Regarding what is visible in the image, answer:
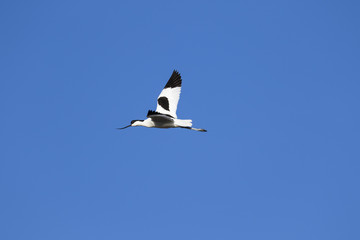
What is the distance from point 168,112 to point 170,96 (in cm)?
126

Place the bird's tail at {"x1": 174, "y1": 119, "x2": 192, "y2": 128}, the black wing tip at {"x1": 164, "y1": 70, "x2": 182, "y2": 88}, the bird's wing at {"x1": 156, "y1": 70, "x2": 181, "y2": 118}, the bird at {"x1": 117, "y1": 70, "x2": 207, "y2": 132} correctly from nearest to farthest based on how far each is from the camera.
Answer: the bird at {"x1": 117, "y1": 70, "x2": 207, "y2": 132}
the bird's tail at {"x1": 174, "y1": 119, "x2": 192, "y2": 128}
the bird's wing at {"x1": 156, "y1": 70, "x2": 181, "y2": 118}
the black wing tip at {"x1": 164, "y1": 70, "x2": 182, "y2": 88}

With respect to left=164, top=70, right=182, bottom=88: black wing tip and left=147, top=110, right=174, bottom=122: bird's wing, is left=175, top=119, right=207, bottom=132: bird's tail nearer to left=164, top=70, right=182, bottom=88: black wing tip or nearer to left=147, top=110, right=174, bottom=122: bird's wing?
left=147, top=110, right=174, bottom=122: bird's wing

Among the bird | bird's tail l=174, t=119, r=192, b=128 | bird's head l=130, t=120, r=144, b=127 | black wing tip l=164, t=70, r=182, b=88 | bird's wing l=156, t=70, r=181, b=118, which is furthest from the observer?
black wing tip l=164, t=70, r=182, b=88

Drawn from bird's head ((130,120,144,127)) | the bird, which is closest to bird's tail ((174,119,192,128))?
the bird

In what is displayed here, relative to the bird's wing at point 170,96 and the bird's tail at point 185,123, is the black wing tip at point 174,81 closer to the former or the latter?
the bird's wing at point 170,96

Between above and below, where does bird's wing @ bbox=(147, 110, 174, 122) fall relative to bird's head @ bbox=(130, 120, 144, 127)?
below

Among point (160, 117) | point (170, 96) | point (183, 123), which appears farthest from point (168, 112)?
point (160, 117)

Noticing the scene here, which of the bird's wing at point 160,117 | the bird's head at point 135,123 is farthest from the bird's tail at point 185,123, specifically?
the bird's head at point 135,123

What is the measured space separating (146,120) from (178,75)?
395 centimetres

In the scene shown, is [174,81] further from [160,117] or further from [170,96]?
[160,117]

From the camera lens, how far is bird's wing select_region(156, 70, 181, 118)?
18.5 metres

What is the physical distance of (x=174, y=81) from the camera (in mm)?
20031

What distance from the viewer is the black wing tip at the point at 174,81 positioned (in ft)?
65.2

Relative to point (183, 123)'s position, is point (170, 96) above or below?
above
